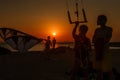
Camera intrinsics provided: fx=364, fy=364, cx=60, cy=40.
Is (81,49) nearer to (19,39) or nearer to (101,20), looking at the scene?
(101,20)

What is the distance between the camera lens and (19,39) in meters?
33.8

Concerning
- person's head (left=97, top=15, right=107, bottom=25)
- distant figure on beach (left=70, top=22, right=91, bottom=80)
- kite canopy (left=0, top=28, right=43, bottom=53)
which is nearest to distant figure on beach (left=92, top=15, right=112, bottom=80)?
person's head (left=97, top=15, right=107, bottom=25)

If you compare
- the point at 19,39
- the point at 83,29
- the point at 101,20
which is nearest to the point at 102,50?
the point at 101,20

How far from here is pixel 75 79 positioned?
8562mm

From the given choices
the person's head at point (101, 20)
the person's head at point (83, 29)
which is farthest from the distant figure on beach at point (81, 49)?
the person's head at point (101, 20)

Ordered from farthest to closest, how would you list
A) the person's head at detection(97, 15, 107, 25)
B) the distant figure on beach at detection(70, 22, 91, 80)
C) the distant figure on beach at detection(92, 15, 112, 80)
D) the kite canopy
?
1. the kite canopy
2. the distant figure on beach at detection(70, 22, 91, 80)
3. the person's head at detection(97, 15, 107, 25)
4. the distant figure on beach at detection(92, 15, 112, 80)

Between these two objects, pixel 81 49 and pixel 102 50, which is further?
pixel 81 49

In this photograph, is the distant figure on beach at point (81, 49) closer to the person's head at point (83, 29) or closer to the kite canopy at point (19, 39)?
the person's head at point (83, 29)

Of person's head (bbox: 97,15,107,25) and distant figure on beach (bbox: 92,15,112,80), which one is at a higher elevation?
person's head (bbox: 97,15,107,25)

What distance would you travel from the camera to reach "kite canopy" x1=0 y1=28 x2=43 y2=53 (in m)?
32.5

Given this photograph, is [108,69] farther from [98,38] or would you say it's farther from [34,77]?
[34,77]

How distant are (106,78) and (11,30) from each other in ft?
91.3

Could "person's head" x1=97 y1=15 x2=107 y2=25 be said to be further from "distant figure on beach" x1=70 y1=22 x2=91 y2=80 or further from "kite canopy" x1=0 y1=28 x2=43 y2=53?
"kite canopy" x1=0 y1=28 x2=43 y2=53

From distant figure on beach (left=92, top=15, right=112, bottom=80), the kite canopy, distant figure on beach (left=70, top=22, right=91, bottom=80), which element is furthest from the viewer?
the kite canopy
